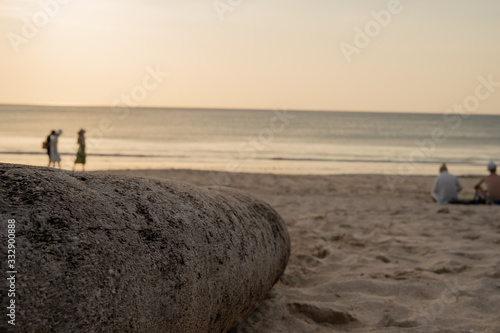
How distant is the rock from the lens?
1531 millimetres

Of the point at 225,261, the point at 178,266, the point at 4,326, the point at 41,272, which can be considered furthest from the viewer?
the point at 225,261

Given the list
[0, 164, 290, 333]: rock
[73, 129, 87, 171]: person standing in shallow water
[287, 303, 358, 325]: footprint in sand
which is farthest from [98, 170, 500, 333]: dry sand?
[73, 129, 87, 171]: person standing in shallow water

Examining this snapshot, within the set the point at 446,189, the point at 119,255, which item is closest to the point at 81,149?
the point at 446,189

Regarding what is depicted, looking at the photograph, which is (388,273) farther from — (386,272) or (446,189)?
(446,189)

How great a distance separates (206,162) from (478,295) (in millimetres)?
19905

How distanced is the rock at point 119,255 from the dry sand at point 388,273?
0.85 m

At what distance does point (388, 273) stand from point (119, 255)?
320 centimetres

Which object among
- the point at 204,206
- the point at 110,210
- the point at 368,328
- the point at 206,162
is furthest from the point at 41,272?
the point at 206,162

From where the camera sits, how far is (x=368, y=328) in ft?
10.1

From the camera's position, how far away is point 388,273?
4.25 metres

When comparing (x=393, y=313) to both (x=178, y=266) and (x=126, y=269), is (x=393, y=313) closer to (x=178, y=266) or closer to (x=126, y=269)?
(x=178, y=266)

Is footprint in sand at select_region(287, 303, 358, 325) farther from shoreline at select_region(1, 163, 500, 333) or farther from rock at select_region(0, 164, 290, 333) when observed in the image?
rock at select_region(0, 164, 290, 333)

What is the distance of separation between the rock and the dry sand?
85cm

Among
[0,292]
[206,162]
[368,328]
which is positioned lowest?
[368,328]
